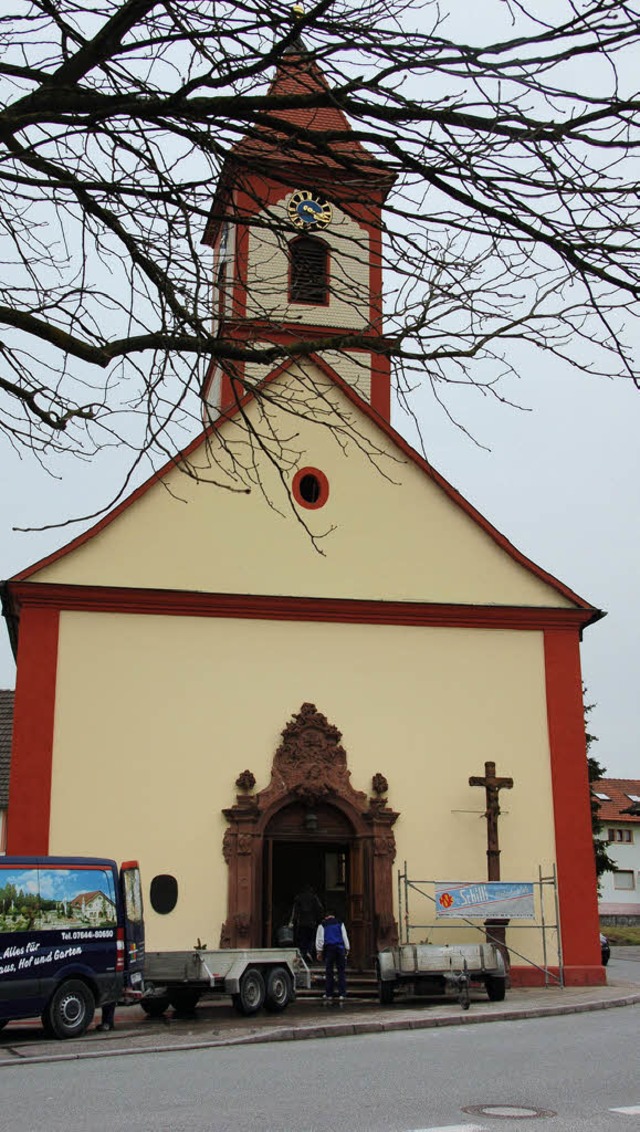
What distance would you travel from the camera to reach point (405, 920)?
19.6m

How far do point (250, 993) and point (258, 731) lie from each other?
17.0 feet

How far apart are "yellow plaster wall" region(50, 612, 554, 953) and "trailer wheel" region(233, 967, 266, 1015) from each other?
3.48 metres

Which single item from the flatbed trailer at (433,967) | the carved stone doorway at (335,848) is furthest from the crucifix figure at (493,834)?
the flatbed trailer at (433,967)

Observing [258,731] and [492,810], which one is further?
[258,731]

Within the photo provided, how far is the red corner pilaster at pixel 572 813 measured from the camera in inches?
795

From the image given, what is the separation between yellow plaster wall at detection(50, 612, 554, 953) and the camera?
63.0 feet

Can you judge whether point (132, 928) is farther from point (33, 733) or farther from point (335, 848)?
point (335, 848)

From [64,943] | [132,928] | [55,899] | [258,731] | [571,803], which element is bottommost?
[64,943]

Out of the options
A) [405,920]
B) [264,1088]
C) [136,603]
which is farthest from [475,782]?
[264,1088]

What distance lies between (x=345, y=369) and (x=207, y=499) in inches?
186

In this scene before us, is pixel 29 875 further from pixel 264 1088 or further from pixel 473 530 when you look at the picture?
pixel 473 530

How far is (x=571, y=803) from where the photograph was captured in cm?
2075

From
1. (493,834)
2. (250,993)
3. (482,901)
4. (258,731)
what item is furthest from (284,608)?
(250,993)

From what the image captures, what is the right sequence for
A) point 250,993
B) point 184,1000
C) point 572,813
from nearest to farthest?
point 250,993 → point 184,1000 → point 572,813
